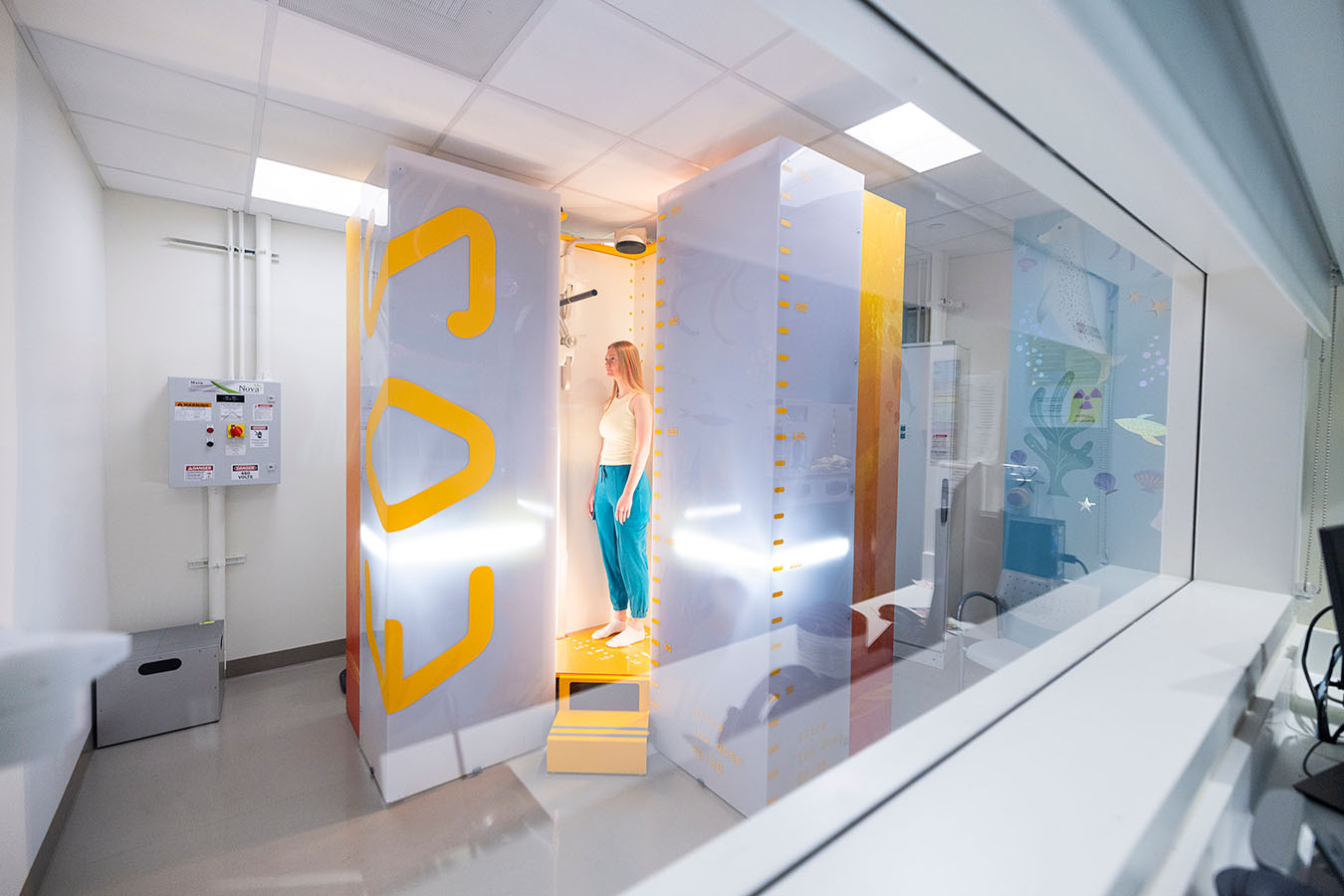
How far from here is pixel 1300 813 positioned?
787 millimetres

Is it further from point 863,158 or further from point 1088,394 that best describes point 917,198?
point 1088,394

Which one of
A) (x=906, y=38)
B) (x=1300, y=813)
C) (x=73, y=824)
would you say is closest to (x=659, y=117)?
(x=906, y=38)

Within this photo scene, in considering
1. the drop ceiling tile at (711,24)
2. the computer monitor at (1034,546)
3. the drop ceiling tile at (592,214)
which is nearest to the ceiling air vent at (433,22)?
the drop ceiling tile at (711,24)

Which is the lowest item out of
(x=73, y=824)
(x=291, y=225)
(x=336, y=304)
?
(x=73, y=824)

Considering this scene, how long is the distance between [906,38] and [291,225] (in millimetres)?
2915

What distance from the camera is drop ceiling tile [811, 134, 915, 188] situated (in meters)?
1.91

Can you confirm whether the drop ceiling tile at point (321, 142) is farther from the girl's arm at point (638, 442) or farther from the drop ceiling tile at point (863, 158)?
the drop ceiling tile at point (863, 158)

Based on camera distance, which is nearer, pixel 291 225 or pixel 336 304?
pixel 291 225

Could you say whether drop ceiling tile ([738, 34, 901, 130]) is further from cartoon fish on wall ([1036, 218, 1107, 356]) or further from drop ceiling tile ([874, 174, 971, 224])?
cartoon fish on wall ([1036, 218, 1107, 356])

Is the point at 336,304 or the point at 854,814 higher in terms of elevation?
the point at 336,304

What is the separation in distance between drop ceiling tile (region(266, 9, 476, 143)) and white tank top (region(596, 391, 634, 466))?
1274 millimetres

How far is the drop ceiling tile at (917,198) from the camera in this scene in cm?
194

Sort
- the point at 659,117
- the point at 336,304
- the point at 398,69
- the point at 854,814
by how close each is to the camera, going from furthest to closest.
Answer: the point at 336,304
the point at 659,117
the point at 398,69
the point at 854,814

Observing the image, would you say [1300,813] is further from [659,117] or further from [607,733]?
[659,117]
